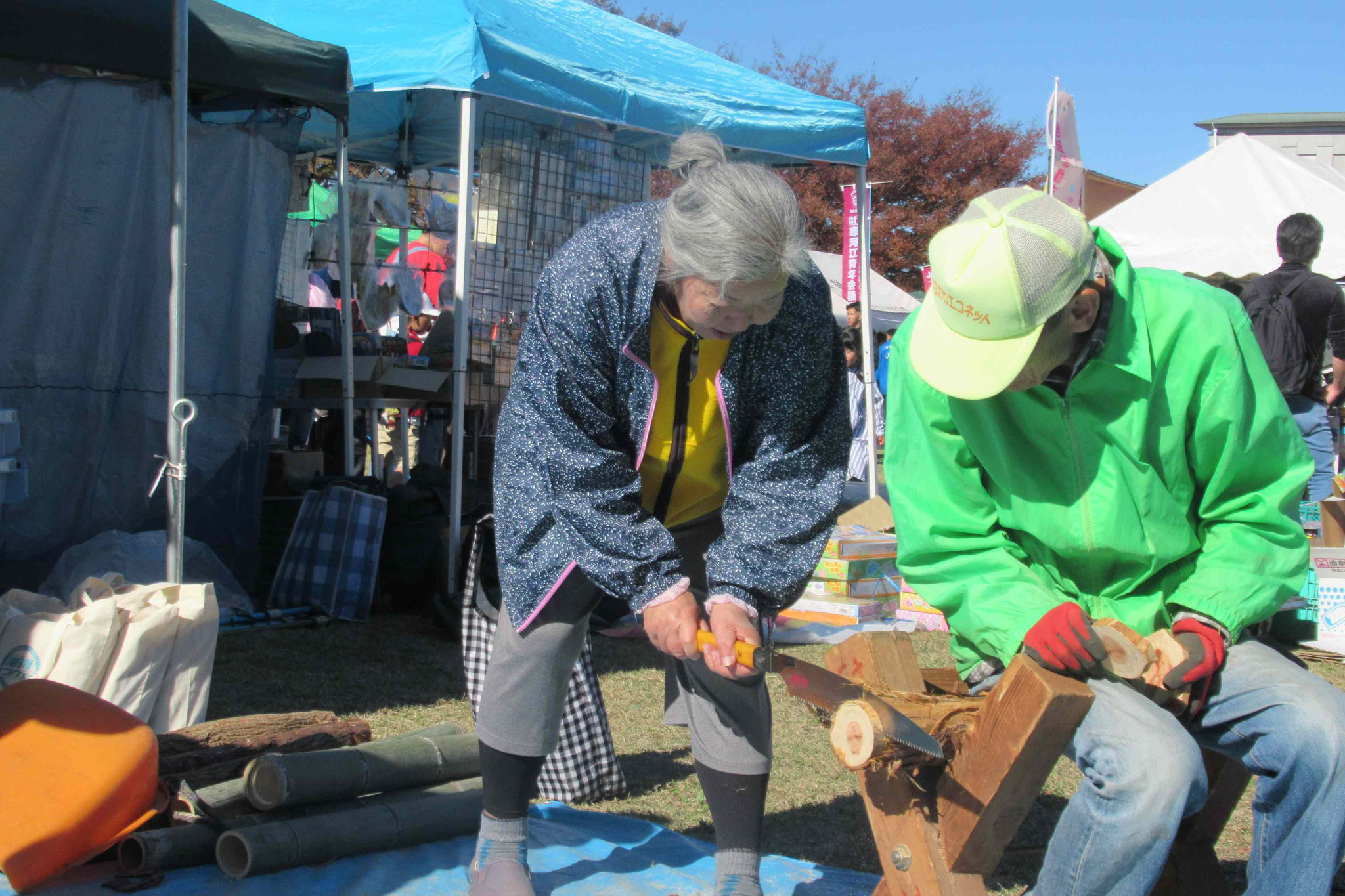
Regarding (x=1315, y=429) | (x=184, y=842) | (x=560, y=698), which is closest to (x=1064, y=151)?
(x=1315, y=429)

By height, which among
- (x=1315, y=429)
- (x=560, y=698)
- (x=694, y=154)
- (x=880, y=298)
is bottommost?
(x=560, y=698)

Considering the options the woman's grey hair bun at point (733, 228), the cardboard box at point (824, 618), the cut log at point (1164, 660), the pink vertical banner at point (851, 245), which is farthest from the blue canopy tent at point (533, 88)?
the cut log at point (1164, 660)

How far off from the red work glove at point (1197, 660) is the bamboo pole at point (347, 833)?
157 centimetres

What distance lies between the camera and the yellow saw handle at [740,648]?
1845 mm

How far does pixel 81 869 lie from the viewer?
223cm

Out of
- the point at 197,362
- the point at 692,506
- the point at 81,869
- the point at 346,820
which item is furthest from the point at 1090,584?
the point at 197,362

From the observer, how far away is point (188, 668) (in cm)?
294

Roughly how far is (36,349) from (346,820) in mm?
2531

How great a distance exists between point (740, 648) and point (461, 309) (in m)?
3.43

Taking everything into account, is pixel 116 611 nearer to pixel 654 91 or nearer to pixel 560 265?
pixel 560 265

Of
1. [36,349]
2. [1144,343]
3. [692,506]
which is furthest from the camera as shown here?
[36,349]

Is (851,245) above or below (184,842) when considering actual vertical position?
above

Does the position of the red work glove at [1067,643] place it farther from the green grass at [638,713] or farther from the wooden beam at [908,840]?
the green grass at [638,713]

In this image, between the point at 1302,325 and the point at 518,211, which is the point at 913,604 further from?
the point at 518,211
